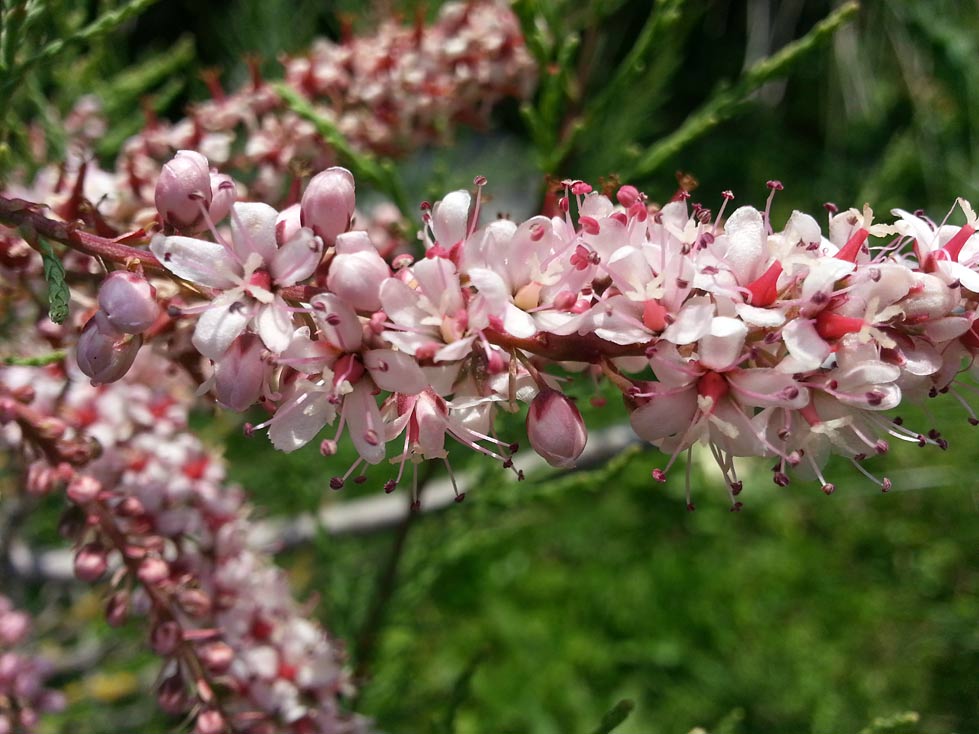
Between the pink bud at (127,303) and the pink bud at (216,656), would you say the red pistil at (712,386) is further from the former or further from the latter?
the pink bud at (216,656)

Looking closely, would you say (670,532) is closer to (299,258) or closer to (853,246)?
(853,246)

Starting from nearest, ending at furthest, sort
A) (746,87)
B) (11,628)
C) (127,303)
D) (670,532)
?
(127,303) → (746,87) → (11,628) → (670,532)

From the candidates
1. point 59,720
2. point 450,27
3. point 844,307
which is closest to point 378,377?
point 844,307

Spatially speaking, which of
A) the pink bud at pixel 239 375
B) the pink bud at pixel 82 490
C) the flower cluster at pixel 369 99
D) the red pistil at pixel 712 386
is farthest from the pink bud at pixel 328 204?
the flower cluster at pixel 369 99

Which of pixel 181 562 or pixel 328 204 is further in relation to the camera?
pixel 181 562

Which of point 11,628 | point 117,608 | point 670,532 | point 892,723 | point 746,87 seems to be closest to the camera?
point 892,723

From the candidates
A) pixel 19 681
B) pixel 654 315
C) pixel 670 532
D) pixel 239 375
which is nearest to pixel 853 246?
pixel 654 315
